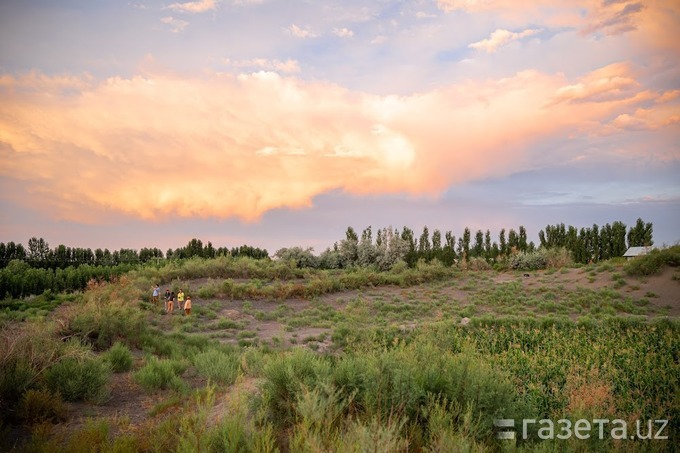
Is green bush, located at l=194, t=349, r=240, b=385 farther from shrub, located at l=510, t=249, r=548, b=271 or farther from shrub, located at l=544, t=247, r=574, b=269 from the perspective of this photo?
shrub, located at l=544, t=247, r=574, b=269

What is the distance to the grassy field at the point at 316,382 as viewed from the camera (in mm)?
5809

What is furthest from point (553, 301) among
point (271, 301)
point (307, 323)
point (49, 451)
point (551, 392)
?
point (49, 451)

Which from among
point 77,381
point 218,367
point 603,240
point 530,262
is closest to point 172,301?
point 218,367

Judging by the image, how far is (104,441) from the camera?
6.41 m

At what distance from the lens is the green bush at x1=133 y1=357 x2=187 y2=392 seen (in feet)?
34.3

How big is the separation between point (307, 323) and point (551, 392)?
1566cm

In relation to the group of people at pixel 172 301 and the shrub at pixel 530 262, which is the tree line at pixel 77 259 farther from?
the shrub at pixel 530 262

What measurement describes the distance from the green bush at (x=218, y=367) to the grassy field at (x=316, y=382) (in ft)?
0.22

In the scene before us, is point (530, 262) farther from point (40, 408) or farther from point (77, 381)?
point (40, 408)

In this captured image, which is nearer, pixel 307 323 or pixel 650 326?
pixel 650 326

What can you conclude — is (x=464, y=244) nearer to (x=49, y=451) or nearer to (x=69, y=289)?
(x=69, y=289)

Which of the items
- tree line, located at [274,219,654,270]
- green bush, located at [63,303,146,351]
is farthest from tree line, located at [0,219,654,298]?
green bush, located at [63,303,146,351]

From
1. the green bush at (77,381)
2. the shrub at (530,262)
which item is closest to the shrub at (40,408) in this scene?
the green bush at (77,381)

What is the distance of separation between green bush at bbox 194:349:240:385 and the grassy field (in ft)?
0.22
